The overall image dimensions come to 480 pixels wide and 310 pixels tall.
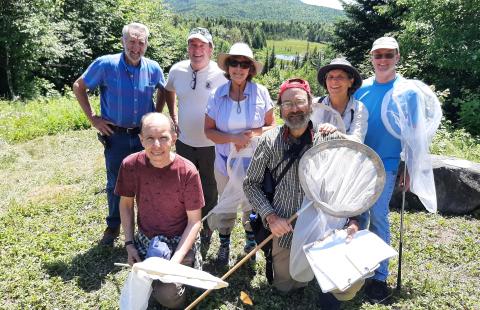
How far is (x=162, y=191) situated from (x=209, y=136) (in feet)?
2.69

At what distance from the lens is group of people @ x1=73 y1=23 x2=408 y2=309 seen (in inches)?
132

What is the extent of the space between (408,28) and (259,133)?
1215 centimetres

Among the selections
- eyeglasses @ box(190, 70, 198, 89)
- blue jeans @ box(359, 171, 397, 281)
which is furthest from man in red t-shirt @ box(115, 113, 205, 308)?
blue jeans @ box(359, 171, 397, 281)

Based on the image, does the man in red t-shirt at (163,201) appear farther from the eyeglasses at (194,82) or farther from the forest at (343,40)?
the forest at (343,40)

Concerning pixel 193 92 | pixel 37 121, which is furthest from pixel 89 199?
pixel 37 121

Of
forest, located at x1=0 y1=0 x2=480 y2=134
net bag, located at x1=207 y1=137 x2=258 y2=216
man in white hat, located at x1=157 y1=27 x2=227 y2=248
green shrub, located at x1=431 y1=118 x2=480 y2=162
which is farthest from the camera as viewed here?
forest, located at x1=0 y1=0 x2=480 y2=134

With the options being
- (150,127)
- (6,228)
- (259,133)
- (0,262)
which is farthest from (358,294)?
(6,228)

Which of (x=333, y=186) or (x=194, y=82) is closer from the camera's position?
(x=333, y=186)

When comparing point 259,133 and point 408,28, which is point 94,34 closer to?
point 408,28

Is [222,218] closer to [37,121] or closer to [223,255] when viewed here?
[223,255]

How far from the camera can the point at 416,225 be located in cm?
542

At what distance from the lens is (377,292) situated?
3.82 m

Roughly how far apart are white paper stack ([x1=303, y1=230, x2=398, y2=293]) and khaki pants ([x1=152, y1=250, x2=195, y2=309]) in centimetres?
114

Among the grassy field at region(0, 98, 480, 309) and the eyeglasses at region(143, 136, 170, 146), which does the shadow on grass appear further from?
the eyeglasses at region(143, 136, 170, 146)
